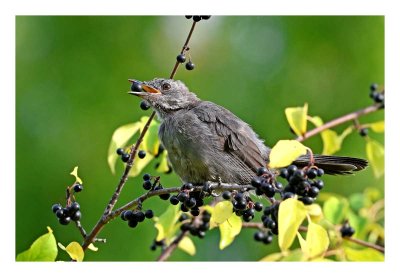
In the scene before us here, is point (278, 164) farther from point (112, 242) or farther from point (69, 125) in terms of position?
point (69, 125)

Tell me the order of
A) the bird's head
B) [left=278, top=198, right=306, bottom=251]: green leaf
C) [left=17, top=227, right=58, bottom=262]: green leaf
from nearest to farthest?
[left=278, top=198, right=306, bottom=251]: green leaf, [left=17, top=227, right=58, bottom=262]: green leaf, the bird's head

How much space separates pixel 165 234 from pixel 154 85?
2.95ft

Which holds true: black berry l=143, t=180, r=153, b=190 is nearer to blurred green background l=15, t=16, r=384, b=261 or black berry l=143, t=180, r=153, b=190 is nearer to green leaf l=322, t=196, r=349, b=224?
green leaf l=322, t=196, r=349, b=224

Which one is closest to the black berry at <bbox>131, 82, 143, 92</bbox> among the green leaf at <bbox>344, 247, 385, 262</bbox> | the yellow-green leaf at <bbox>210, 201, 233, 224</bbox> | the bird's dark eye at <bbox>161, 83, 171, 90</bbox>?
the bird's dark eye at <bbox>161, 83, 171, 90</bbox>

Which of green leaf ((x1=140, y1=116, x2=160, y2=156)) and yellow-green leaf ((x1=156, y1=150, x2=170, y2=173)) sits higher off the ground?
green leaf ((x1=140, y1=116, x2=160, y2=156))

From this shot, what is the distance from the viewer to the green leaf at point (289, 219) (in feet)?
5.96

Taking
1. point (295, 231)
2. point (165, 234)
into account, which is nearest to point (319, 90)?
point (165, 234)

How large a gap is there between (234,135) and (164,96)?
0.42 meters

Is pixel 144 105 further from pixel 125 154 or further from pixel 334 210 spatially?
pixel 334 210

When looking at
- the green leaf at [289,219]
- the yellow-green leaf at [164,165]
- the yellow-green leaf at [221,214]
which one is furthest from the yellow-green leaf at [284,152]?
the yellow-green leaf at [164,165]

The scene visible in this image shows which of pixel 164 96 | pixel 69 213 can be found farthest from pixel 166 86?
pixel 69 213

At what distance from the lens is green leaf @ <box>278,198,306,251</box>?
5.96 feet

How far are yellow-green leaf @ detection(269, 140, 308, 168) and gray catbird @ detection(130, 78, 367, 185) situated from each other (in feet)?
2.45

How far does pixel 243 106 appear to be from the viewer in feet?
15.6
